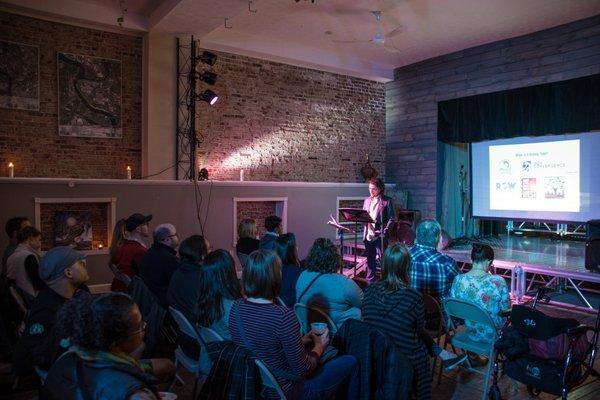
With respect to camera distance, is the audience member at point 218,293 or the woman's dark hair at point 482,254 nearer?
the audience member at point 218,293

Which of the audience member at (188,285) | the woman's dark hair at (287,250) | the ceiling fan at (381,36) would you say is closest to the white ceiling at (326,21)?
the ceiling fan at (381,36)

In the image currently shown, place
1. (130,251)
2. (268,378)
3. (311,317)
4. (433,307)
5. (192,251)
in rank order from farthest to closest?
(130,251)
(433,307)
(192,251)
(311,317)
(268,378)

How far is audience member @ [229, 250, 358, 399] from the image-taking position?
224 centimetres

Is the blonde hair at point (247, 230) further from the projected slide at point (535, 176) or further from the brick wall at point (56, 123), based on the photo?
the projected slide at point (535, 176)

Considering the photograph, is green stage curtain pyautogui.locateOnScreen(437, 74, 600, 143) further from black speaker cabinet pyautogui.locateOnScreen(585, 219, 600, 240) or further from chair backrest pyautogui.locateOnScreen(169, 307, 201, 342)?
chair backrest pyautogui.locateOnScreen(169, 307, 201, 342)

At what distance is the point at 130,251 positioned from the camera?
421cm

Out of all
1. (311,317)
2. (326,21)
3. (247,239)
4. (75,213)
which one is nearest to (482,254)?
(311,317)

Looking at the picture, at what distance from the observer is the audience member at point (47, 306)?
248 centimetres

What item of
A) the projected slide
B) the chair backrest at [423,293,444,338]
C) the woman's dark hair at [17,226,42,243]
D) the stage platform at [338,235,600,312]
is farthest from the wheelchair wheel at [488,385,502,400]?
the projected slide

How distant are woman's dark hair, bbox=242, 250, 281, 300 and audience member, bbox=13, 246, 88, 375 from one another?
0.97 metres

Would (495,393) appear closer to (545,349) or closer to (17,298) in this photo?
(545,349)

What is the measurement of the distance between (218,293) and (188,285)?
22.3 inches

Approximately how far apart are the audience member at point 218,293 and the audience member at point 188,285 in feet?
0.87

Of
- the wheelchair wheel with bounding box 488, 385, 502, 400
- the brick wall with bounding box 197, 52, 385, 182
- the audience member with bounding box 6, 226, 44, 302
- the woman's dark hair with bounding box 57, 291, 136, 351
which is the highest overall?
the brick wall with bounding box 197, 52, 385, 182
